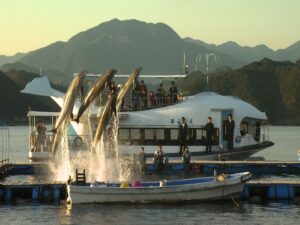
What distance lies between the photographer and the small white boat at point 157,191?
34.0 meters

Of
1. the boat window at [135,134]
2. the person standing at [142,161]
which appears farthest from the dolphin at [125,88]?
the boat window at [135,134]

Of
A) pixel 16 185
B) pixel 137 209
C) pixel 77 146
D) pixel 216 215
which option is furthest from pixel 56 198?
pixel 77 146

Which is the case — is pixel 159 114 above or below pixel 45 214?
above

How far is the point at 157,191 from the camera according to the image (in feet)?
112

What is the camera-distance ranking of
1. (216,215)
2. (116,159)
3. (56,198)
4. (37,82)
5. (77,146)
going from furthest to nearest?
1. (37,82)
2. (77,146)
3. (116,159)
4. (56,198)
5. (216,215)

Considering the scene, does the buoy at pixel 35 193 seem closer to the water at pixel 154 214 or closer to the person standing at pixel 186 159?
the water at pixel 154 214

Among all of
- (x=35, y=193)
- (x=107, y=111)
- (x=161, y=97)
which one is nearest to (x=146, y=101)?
(x=161, y=97)

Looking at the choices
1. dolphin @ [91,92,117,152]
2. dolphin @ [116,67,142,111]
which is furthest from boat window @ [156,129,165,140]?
dolphin @ [91,92,117,152]

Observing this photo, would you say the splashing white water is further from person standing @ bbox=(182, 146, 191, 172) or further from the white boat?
person standing @ bbox=(182, 146, 191, 172)

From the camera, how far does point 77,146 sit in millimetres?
49844

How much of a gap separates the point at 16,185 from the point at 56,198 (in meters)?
1.98

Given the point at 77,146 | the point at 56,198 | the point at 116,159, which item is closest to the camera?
the point at 56,198

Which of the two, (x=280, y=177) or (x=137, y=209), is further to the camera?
(x=280, y=177)

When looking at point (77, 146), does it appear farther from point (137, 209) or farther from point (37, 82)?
point (137, 209)
